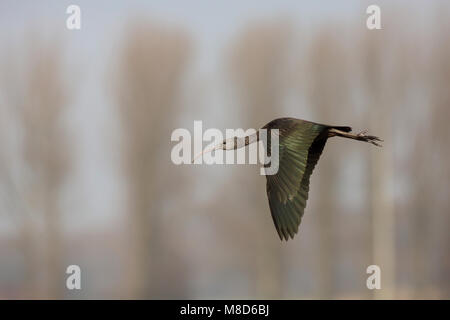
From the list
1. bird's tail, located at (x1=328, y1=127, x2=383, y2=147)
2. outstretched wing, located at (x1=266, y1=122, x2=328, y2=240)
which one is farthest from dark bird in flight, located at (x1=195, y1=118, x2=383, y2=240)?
bird's tail, located at (x1=328, y1=127, x2=383, y2=147)

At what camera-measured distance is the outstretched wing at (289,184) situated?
609 centimetres

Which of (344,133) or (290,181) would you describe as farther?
(344,133)

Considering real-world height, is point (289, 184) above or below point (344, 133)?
below

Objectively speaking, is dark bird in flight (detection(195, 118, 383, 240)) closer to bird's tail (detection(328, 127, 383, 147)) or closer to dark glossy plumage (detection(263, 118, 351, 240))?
dark glossy plumage (detection(263, 118, 351, 240))

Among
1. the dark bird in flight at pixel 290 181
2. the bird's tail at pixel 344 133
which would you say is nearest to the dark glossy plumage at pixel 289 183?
the dark bird in flight at pixel 290 181

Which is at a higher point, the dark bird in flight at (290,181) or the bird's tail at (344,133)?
the bird's tail at (344,133)

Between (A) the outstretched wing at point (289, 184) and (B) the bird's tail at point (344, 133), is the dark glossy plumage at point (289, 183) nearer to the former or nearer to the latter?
(A) the outstretched wing at point (289, 184)

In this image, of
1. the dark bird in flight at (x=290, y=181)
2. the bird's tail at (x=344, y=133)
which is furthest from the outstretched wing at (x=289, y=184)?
the bird's tail at (x=344, y=133)

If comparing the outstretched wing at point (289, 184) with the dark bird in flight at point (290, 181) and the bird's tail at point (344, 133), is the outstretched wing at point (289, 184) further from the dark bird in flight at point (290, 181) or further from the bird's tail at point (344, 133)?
the bird's tail at point (344, 133)

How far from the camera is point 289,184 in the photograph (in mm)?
6098

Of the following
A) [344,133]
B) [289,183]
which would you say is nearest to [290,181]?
[289,183]

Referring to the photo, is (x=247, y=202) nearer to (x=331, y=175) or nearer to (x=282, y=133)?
(x=331, y=175)

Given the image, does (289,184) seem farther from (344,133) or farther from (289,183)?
(344,133)

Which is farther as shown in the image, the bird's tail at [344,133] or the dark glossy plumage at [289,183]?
the bird's tail at [344,133]
